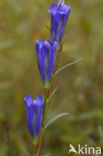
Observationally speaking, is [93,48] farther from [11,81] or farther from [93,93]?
[11,81]

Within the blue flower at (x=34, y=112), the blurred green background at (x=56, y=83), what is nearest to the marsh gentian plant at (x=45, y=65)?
the blue flower at (x=34, y=112)

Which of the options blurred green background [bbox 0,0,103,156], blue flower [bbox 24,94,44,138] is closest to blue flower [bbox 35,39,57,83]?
blue flower [bbox 24,94,44,138]

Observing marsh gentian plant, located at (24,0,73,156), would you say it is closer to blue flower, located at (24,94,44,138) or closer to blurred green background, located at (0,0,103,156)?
blue flower, located at (24,94,44,138)

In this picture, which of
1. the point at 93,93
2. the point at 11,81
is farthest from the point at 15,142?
the point at 93,93

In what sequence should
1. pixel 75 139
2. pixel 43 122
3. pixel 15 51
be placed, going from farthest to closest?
1. pixel 15 51
2. pixel 75 139
3. pixel 43 122

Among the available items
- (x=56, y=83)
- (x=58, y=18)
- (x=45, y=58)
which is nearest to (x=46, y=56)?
(x=45, y=58)

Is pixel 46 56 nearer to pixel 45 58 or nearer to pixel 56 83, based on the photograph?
pixel 45 58

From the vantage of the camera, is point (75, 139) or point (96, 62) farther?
point (96, 62)
